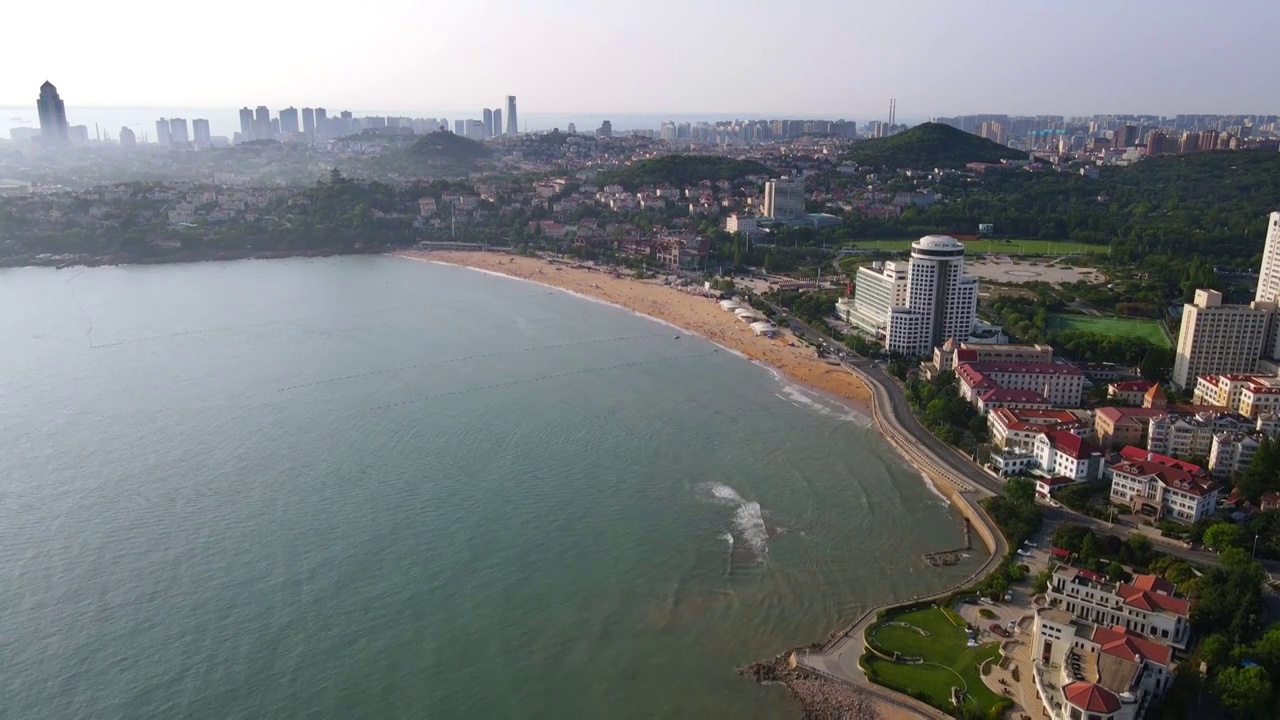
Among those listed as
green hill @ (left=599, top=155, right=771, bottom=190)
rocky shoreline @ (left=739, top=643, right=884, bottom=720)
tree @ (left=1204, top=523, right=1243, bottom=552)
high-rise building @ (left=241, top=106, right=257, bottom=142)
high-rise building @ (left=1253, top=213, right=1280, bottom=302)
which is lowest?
rocky shoreline @ (left=739, top=643, right=884, bottom=720)

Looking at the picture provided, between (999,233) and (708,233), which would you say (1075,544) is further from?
(999,233)

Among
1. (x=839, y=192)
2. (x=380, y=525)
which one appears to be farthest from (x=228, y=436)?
(x=839, y=192)

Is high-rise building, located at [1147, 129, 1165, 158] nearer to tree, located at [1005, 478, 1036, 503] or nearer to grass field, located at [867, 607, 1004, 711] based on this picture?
tree, located at [1005, 478, 1036, 503]

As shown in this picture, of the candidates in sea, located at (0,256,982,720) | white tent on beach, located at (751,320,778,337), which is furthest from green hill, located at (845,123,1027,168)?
sea, located at (0,256,982,720)

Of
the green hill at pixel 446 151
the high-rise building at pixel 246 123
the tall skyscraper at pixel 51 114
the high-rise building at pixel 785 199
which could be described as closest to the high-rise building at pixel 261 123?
the high-rise building at pixel 246 123

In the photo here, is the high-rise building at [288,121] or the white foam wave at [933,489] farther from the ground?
the high-rise building at [288,121]

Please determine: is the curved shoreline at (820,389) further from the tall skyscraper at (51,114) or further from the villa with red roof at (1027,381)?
the tall skyscraper at (51,114)

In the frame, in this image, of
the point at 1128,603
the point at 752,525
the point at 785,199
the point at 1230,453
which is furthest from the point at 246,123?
the point at 1128,603
